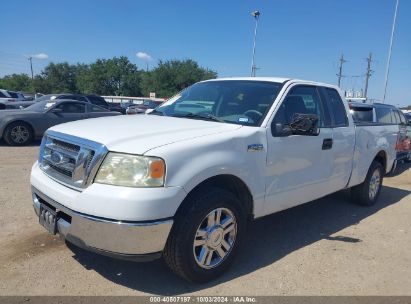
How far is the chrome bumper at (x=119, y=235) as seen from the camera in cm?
297

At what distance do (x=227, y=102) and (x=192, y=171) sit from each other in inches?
58.0

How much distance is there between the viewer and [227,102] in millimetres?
4449

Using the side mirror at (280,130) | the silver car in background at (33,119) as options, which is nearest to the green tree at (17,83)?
the silver car in background at (33,119)

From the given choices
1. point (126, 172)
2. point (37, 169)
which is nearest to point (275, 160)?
point (126, 172)

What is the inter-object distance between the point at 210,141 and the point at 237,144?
32 cm

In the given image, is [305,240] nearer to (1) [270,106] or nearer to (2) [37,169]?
(1) [270,106]

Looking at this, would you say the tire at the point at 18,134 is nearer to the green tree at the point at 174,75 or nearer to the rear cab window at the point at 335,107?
the rear cab window at the point at 335,107

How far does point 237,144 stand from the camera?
3.64 metres

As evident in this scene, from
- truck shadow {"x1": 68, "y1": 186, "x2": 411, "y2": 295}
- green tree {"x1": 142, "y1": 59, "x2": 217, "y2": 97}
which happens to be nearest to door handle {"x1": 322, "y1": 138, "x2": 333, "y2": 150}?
truck shadow {"x1": 68, "y1": 186, "x2": 411, "y2": 295}

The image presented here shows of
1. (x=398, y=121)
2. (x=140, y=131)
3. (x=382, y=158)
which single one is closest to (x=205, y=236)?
(x=140, y=131)

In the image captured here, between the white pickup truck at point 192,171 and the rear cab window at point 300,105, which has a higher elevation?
the rear cab window at point 300,105

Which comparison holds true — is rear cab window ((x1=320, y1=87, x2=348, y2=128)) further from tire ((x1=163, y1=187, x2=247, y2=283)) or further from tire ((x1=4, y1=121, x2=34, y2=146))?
tire ((x1=4, y1=121, x2=34, y2=146))

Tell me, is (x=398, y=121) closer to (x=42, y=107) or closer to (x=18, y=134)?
(x=42, y=107)

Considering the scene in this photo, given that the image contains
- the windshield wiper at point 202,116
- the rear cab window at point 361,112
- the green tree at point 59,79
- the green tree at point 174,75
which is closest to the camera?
the windshield wiper at point 202,116
